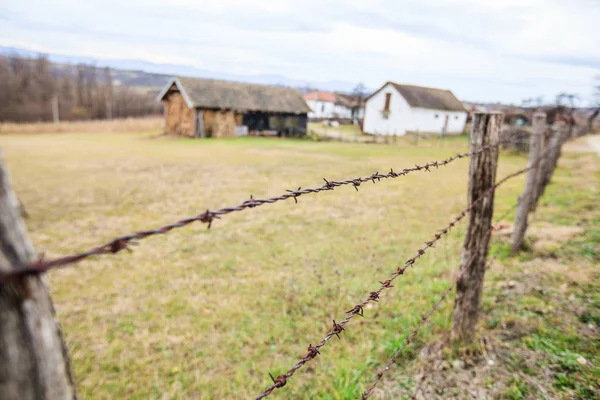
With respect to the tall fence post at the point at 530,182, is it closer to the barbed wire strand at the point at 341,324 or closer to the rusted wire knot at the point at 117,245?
the barbed wire strand at the point at 341,324

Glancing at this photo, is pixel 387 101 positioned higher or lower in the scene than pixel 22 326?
higher

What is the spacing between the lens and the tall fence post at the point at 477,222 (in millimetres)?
2990

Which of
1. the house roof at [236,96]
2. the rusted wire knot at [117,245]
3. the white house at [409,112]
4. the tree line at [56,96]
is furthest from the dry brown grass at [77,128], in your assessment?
the rusted wire knot at [117,245]

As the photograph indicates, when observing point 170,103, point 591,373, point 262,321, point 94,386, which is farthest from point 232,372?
point 170,103

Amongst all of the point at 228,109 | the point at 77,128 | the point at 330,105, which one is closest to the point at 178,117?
the point at 228,109

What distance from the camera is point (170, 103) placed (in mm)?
31203

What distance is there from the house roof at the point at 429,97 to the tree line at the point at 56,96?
55.1 m

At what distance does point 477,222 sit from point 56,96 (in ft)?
255

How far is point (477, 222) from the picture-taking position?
3.18 metres

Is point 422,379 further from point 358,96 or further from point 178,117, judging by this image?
point 358,96

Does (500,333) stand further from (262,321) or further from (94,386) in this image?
(94,386)

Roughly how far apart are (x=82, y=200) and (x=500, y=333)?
38.0 feet

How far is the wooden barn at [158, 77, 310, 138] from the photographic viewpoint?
29.3 m

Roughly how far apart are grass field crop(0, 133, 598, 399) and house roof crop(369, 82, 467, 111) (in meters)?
28.3
